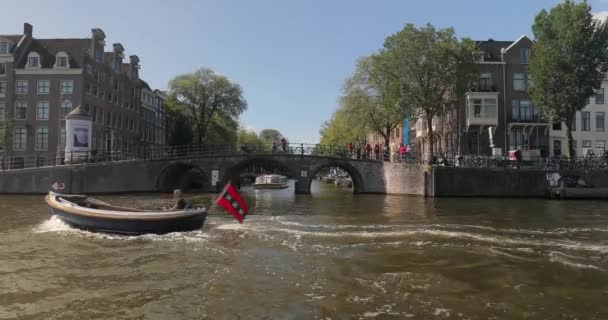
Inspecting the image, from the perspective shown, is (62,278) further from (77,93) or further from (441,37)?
(77,93)

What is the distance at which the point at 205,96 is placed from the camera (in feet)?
227

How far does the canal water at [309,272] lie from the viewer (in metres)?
8.55

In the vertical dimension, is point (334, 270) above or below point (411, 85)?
below

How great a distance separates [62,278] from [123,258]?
2208mm

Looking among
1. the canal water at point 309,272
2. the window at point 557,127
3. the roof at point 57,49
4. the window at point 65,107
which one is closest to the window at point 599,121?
the window at point 557,127

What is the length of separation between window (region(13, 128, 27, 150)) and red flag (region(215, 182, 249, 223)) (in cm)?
4357

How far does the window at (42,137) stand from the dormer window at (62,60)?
693 cm

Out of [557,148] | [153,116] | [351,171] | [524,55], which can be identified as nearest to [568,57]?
[524,55]

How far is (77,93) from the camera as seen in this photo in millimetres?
51344

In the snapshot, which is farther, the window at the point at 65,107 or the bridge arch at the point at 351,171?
the window at the point at 65,107

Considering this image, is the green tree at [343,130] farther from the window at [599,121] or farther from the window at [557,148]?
the window at [599,121]

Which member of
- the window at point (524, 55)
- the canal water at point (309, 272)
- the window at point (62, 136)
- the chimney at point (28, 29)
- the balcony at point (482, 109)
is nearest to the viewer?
the canal water at point (309, 272)

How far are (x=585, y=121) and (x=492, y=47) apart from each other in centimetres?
1306

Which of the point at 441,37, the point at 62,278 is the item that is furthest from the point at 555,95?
the point at 62,278
